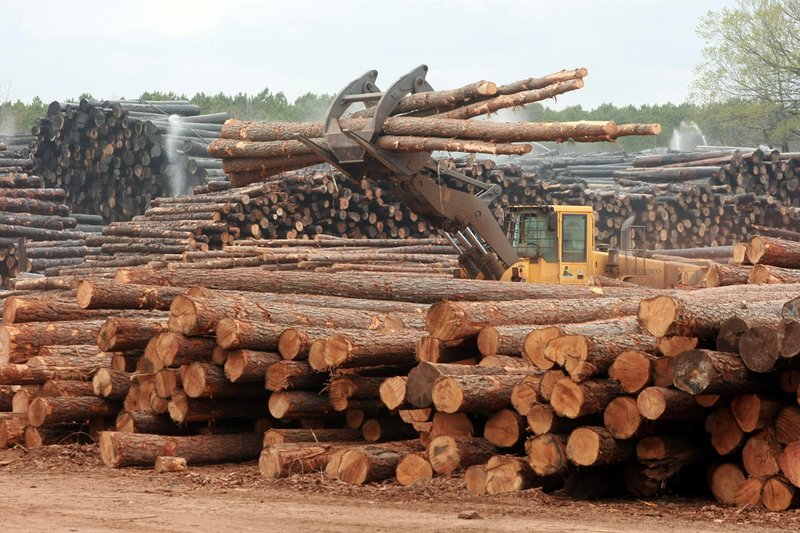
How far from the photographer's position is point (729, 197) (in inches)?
1062

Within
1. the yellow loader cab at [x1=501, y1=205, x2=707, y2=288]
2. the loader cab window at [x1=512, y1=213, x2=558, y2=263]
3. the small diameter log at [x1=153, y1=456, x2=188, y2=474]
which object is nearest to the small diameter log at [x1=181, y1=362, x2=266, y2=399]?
the small diameter log at [x1=153, y1=456, x2=188, y2=474]


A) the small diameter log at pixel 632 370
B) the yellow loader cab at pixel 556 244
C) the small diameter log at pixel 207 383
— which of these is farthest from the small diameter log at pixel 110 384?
the yellow loader cab at pixel 556 244

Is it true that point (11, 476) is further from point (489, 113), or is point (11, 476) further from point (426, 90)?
point (426, 90)

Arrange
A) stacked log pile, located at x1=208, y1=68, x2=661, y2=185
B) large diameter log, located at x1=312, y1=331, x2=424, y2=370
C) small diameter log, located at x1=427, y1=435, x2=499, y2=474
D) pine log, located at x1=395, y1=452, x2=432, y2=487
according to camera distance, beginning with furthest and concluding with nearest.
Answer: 1. stacked log pile, located at x1=208, y1=68, x2=661, y2=185
2. large diameter log, located at x1=312, y1=331, x2=424, y2=370
3. pine log, located at x1=395, y1=452, x2=432, y2=487
4. small diameter log, located at x1=427, y1=435, x2=499, y2=474

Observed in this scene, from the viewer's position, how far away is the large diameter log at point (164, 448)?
8805 mm

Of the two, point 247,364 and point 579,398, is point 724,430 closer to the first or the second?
point 579,398

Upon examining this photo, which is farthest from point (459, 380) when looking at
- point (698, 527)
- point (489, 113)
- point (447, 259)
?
point (447, 259)

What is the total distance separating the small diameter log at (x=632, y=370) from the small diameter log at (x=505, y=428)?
76 cm

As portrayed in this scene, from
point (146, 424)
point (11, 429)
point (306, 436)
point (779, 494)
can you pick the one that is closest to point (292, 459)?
point (306, 436)

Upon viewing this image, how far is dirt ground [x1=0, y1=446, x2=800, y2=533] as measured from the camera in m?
6.26

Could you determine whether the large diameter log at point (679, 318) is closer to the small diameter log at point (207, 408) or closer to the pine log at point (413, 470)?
the pine log at point (413, 470)

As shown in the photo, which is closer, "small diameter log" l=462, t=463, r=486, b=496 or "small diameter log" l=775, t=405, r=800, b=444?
"small diameter log" l=775, t=405, r=800, b=444

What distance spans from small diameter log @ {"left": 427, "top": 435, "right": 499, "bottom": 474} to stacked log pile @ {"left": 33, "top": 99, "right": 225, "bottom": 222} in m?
19.5

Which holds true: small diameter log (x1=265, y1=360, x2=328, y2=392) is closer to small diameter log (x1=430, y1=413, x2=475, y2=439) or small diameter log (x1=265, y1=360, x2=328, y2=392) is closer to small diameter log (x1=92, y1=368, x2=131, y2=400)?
small diameter log (x1=430, y1=413, x2=475, y2=439)
